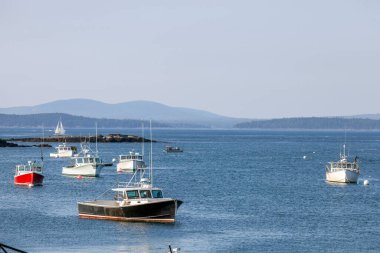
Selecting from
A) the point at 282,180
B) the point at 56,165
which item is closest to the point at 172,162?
the point at 56,165

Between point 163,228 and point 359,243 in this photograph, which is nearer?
point 359,243

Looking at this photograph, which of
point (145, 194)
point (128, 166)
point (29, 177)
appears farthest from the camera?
point (128, 166)

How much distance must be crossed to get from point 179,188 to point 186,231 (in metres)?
32.0

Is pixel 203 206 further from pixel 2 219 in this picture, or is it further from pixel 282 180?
pixel 282 180

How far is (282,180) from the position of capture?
334 ft

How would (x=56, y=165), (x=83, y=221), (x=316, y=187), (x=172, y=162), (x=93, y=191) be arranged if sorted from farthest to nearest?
(x=172, y=162) < (x=56, y=165) < (x=316, y=187) < (x=93, y=191) < (x=83, y=221)

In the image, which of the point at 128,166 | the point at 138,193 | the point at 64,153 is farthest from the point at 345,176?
the point at 64,153

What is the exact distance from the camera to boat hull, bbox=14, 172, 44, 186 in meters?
88.6

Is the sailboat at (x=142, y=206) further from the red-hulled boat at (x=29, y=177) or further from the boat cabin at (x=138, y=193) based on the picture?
the red-hulled boat at (x=29, y=177)

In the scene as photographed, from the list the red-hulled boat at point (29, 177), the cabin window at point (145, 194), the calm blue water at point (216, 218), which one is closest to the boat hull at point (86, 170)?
the calm blue water at point (216, 218)

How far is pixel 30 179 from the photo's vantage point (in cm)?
8850

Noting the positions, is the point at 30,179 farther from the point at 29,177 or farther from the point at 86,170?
the point at 86,170

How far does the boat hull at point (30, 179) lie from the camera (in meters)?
88.6

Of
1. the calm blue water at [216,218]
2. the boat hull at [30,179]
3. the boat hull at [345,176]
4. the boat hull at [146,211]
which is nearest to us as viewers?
the calm blue water at [216,218]
